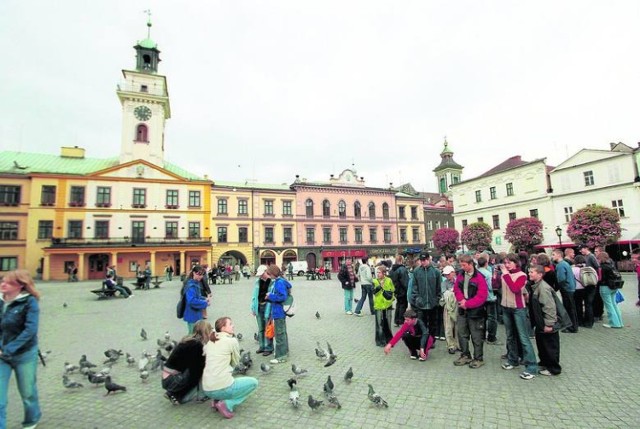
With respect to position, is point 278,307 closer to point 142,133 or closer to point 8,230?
point 142,133

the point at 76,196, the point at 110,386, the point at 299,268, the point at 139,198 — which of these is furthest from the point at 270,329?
the point at 76,196

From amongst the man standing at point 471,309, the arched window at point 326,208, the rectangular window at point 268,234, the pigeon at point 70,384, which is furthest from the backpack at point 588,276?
the arched window at point 326,208

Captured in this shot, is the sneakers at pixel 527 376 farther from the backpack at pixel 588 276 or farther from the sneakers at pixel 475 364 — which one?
the backpack at pixel 588 276

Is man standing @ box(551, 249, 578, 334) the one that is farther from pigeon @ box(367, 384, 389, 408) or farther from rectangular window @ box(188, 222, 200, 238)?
rectangular window @ box(188, 222, 200, 238)

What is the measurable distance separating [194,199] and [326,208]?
1750 cm

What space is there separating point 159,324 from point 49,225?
3108 cm

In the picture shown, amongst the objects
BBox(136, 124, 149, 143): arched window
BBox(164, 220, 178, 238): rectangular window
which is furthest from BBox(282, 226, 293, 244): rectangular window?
BBox(136, 124, 149, 143): arched window

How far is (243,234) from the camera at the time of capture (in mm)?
39156

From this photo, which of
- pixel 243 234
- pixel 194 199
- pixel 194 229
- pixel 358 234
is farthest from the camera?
pixel 358 234

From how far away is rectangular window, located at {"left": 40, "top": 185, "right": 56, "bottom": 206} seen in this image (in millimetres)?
31625

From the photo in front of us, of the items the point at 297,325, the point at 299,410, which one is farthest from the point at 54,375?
Answer: the point at 297,325

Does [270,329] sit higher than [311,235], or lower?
lower

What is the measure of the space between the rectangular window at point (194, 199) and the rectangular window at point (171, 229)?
2917 millimetres

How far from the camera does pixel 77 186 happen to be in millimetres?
32844
